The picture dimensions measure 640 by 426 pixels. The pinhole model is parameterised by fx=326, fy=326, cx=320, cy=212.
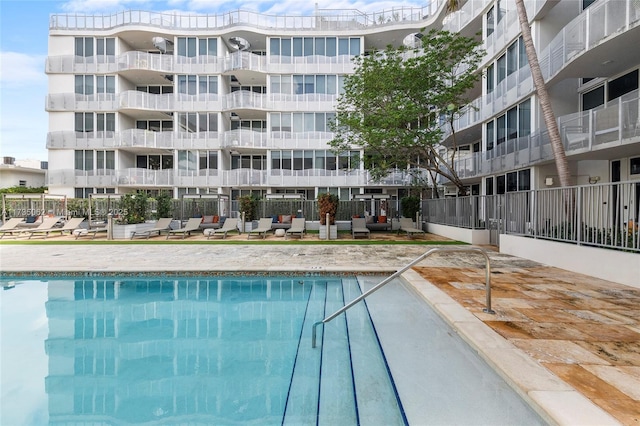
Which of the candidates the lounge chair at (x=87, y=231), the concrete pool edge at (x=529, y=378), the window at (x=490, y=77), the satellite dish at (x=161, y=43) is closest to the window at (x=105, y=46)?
the satellite dish at (x=161, y=43)

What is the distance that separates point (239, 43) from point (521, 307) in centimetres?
2945

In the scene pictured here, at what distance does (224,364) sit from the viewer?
14.3ft

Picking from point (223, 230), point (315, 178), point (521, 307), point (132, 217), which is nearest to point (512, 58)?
point (315, 178)

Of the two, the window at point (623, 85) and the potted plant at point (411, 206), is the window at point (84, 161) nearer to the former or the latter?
the potted plant at point (411, 206)

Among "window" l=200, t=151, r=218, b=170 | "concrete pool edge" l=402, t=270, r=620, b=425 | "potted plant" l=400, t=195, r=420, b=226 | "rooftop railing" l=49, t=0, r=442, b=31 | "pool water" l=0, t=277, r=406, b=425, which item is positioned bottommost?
"pool water" l=0, t=277, r=406, b=425

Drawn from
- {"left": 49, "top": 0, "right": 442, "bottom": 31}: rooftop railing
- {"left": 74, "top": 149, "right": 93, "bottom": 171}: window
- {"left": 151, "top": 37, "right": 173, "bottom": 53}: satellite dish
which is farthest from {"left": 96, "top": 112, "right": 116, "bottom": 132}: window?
{"left": 49, "top": 0, "right": 442, "bottom": 31}: rooftop railing

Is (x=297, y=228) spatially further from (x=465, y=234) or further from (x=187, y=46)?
(x=187, y=46)

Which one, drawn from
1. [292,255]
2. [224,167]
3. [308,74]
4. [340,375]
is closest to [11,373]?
[340,375]

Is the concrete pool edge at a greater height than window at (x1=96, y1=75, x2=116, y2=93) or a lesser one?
lesser

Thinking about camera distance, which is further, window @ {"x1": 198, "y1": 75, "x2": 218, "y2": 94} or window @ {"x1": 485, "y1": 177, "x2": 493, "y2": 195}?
window @ {"x1": 198, "y1": 75, "x2": 218, "y2": 94}

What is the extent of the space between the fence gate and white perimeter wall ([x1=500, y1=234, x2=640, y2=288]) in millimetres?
1844

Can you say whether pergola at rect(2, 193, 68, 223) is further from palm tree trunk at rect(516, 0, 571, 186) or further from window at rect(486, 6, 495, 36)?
window at rect(486, 6, 495, 36)

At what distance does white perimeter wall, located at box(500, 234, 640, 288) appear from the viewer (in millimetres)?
6413

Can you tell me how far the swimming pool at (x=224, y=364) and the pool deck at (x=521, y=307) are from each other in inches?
12.2
